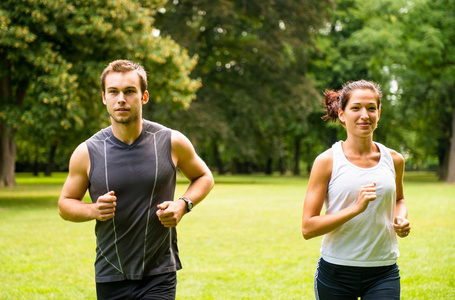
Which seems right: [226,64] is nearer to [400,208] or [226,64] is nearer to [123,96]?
Answer: [400,208]

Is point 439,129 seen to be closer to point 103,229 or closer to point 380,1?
point 380,1

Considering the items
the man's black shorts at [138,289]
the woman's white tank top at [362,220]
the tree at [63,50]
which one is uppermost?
the tree at [63,50]

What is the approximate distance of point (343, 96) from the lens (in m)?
3.77

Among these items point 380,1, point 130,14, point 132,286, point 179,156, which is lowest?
point 132,286

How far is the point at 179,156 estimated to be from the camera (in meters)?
3.77

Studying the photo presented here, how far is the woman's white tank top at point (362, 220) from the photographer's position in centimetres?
352

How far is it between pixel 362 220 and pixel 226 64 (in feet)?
117

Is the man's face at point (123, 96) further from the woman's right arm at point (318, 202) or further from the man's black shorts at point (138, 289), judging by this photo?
the woman's right arm at point (318, 202)

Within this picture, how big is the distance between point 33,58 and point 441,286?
48.2 ft

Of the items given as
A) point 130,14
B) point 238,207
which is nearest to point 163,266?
point 238,207

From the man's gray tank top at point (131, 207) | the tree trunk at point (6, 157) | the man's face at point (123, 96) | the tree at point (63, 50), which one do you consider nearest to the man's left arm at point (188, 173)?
the man's gray tank top at point (131, 207)

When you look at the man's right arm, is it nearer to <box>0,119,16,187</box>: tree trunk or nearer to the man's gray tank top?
the man's gray tank top

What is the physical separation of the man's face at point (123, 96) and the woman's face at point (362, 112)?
53.5 inches

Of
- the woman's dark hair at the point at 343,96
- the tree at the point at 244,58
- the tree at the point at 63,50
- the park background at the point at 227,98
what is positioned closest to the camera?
the woman's dark hair at the point at 343,96
